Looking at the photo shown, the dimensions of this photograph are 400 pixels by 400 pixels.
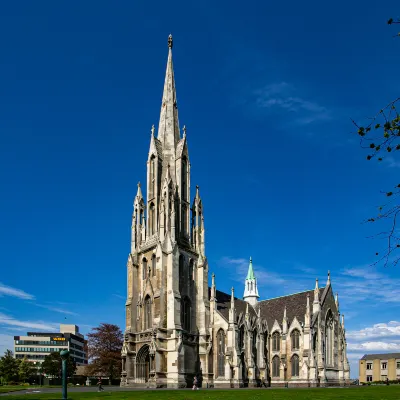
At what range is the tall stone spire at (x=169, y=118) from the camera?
6762 cm

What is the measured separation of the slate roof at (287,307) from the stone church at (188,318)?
21 centimetres

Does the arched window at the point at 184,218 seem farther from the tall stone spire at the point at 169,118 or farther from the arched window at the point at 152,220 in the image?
the tall stone spire at the point at 169,118

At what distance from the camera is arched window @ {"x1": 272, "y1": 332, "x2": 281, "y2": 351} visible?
67.2m

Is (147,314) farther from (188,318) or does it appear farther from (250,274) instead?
(250,274)

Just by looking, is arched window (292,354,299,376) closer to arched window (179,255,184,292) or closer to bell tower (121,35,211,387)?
bell tower (121,35,211,387)

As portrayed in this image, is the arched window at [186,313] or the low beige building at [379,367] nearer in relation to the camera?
the arched window at [186,313]

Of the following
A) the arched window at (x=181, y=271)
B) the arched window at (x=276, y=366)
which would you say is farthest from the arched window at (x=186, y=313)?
the arched window at (x=276, y=366)

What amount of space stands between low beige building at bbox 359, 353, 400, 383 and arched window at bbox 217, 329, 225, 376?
8510 centimetres

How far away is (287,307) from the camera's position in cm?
7188

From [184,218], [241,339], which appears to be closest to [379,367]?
[241,339]

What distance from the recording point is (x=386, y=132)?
26.8 ft

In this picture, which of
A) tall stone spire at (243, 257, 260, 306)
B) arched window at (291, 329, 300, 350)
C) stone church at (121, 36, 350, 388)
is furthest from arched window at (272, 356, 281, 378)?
tall stone spire at (243, 257, 260, 306)

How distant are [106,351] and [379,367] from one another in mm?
88816

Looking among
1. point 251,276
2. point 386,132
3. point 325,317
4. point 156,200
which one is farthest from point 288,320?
point 386,132
